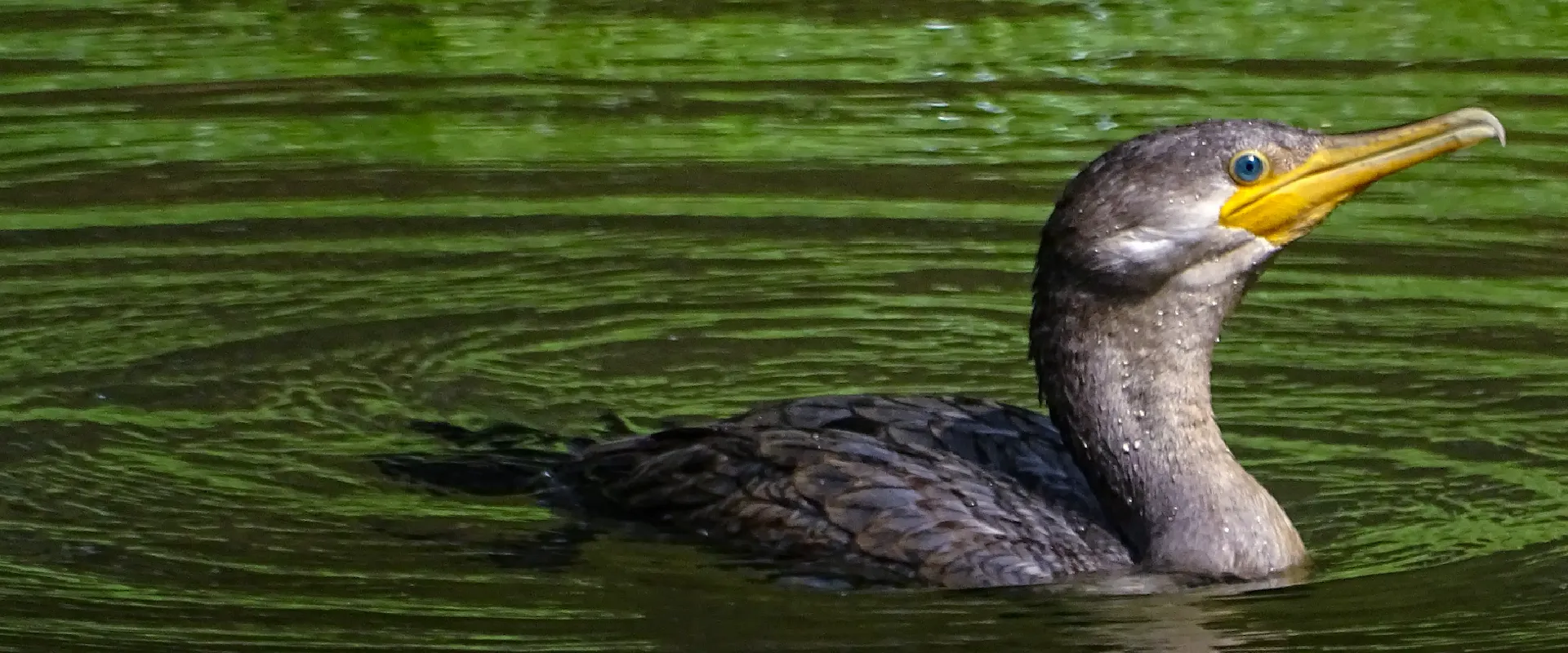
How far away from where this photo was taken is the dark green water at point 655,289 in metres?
7.31

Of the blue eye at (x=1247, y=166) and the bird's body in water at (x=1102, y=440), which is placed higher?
the blue eye at (x=1247, y=166)

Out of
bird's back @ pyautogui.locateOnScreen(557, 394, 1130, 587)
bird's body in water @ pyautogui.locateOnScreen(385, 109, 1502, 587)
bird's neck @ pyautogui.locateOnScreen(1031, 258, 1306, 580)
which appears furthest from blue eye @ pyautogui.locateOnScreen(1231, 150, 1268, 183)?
bird's back @ pyautogui.locateOnScreen(557, 394, 1130, 587)

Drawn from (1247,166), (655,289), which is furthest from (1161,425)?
(655,289)

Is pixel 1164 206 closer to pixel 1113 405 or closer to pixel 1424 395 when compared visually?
pixel 1113 405

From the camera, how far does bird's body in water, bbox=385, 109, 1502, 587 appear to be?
23.7 ft

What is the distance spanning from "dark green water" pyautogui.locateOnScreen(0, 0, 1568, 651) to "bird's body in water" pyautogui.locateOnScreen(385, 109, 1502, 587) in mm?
181

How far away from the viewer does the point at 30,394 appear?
901cm

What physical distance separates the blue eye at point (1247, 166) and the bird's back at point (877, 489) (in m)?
1.07

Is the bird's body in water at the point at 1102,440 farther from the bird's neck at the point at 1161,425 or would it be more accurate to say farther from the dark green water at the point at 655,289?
the dark green water at the point at 655,289

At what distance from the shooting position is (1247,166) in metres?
7.20

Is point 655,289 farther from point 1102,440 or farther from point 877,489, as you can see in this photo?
point 1102,440

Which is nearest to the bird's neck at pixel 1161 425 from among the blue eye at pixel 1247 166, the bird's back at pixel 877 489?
the bird's back at pixel 877 489

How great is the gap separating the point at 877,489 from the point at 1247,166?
1.31 m

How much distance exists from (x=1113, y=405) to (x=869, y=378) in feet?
6.33
